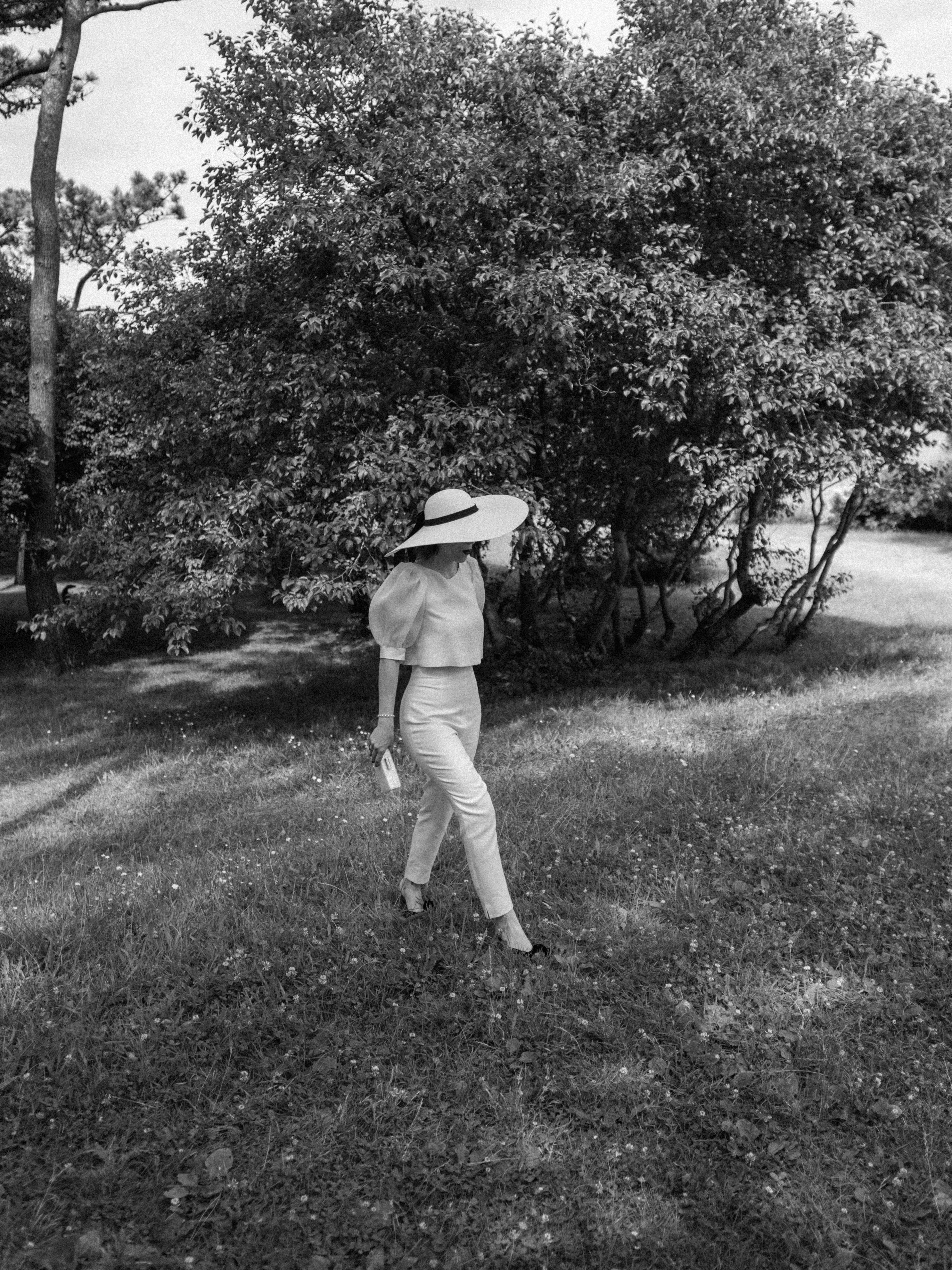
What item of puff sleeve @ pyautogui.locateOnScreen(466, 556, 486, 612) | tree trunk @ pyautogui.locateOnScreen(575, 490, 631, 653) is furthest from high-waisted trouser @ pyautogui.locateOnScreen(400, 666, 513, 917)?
tree trunk @ pyautogui.locateOnScreen(575, 490, 631, 653)

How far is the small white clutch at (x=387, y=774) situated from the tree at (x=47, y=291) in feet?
34.9

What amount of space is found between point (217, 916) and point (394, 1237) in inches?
81.9

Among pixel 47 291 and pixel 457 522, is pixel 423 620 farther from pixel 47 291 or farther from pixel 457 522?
pixel 47 291

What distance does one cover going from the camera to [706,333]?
8.48m

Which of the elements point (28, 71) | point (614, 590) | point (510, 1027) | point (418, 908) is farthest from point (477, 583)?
point (28, 71)

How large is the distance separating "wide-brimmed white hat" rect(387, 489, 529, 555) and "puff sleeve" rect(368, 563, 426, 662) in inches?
5.1

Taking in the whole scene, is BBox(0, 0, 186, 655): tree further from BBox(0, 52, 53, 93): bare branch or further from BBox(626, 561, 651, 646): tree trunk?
BBox(626, 561, 651, 646): tree trunk

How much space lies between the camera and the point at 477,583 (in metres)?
4.68

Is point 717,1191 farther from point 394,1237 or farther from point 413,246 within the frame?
point 413,246

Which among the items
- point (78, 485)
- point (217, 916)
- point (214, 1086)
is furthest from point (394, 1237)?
point (78, 485)

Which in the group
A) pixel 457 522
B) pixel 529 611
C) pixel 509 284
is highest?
pixel 509 284

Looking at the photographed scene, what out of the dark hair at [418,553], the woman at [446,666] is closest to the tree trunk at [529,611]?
the dark hair at [418,553]

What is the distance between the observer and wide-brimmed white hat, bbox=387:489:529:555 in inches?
166

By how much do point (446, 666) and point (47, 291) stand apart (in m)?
12.5
